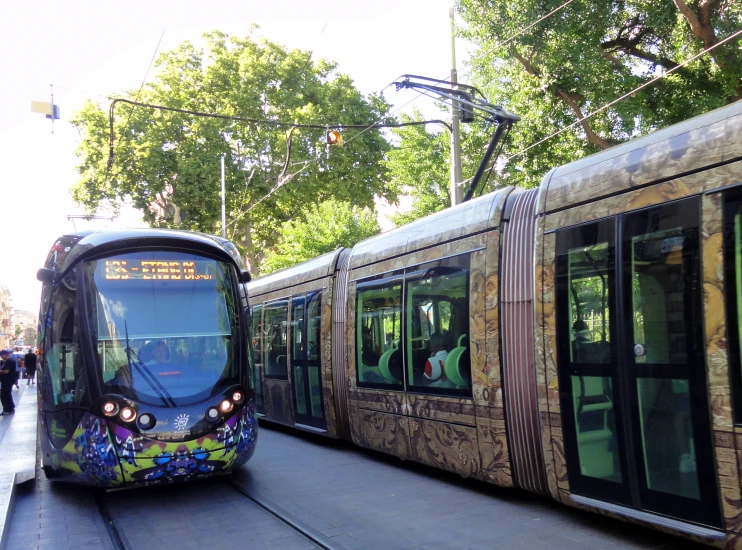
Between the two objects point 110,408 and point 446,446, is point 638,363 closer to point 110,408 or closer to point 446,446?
point 446,446

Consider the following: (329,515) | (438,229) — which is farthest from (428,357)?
(329,515)

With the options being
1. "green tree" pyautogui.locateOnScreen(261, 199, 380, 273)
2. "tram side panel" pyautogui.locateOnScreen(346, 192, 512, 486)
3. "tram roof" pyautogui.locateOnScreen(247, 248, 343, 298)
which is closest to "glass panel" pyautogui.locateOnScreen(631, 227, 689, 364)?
"tram side panel" pyautogui.locateOnScreen(346, 192, 512, 486)

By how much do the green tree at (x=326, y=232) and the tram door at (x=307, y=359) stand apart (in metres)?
13.5

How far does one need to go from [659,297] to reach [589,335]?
0.73 meters

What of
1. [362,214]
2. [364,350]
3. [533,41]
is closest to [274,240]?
[362,214]

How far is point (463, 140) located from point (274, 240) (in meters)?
17.1

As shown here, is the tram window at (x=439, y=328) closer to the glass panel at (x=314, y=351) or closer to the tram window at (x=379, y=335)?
the tram window at (x=379, y=335)

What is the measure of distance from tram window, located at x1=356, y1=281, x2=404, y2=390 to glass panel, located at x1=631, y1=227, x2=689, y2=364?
3.52 meters

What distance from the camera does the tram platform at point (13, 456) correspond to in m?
6.75

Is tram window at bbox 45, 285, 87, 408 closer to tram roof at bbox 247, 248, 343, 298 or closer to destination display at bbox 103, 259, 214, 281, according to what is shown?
destination display at bbox 103, 259, 214, 281

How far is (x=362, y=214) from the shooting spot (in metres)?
26.6

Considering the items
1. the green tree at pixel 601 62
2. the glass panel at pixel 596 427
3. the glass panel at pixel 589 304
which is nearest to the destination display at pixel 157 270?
the glass panel at pixel 589 304

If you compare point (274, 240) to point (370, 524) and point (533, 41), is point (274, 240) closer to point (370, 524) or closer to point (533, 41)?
point (533, 41)

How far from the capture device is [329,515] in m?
6.48
